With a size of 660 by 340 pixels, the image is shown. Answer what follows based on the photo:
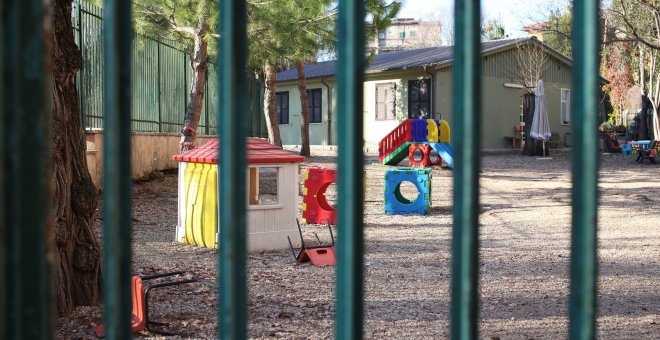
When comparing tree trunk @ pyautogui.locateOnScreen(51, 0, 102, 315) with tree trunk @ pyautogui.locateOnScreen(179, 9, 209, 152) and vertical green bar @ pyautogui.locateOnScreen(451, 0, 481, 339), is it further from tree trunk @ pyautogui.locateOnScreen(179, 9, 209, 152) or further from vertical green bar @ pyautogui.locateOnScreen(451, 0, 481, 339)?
tree trunk @ pyautogui.locateOnScreen(179, 9, 209, 152)

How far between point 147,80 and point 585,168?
14.7m

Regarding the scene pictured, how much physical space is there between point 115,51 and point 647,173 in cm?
1833

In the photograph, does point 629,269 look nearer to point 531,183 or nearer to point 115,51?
point 115,51

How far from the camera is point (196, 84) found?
46.8 ft

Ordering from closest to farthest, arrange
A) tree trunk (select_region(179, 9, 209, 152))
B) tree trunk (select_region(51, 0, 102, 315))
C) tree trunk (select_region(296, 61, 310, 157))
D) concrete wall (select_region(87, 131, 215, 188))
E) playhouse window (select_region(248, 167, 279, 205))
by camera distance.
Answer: tree trunk (select_region(51, 0, 102, 315)), playhouse window (select_region(248, 167, 279, 205)), concrete wall (select_region(87, 131, 215, 188)), tree trunk (select_region(179, 9, 209, 152)), tree trunk (select_region(296, 61, 310, 157))

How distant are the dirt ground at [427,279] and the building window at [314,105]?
748 inches

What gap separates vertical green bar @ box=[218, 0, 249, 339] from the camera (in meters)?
1.05

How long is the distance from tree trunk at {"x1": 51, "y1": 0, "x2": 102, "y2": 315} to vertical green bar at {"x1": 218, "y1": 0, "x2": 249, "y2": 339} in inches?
143

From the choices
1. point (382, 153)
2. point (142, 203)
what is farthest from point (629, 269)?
point (382, 153)

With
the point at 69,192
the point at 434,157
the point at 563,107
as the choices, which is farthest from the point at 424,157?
the point at 69,192

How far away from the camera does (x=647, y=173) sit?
17.6 m

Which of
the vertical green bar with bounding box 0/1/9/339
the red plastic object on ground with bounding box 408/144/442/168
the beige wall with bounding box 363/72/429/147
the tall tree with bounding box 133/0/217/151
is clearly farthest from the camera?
the beige wall with bounding box 363/72/429/147

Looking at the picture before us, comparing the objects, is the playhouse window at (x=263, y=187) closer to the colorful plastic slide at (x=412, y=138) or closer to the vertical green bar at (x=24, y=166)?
the colorful plastic slide at (x=412, y=138)

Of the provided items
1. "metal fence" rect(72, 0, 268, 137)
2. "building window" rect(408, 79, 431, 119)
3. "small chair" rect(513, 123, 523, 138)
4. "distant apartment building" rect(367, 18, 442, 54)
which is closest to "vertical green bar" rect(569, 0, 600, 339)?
"metal fence" rect(72, 0, 268, 137)
